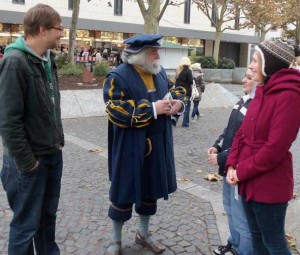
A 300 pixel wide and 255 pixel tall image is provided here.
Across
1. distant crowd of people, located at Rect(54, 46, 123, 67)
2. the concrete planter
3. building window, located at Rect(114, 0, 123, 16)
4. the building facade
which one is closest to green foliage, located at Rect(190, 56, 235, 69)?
Result: the concrete planter

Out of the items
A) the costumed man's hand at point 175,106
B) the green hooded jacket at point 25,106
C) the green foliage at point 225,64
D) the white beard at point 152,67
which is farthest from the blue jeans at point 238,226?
the green foliage at point 225,64

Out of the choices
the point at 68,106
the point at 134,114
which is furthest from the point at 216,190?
the point at 68,106

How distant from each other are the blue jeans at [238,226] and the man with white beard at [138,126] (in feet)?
1.79

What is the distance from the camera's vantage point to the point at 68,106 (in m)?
10.8

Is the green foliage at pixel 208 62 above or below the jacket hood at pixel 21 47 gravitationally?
below

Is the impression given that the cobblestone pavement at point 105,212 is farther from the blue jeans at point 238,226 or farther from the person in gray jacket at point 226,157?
the person in gray jacket at point 226,157

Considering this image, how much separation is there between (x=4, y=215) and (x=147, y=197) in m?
1.75

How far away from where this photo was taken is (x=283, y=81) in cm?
227

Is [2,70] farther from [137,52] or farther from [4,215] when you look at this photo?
[4,215]

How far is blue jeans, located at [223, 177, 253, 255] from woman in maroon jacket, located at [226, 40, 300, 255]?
0.51 metres

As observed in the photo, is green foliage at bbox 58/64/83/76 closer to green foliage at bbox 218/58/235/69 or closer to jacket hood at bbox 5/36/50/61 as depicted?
green foliage at bbox 218/58/235/69

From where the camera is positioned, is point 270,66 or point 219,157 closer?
point 270,66

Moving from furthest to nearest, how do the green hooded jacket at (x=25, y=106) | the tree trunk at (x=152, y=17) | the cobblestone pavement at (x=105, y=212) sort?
1. the tree trunk at (x=152, y=17)
2. the cobblestone pavement at (x=105, y=212)
3. the green hooded jacket at (x=25, y=106)

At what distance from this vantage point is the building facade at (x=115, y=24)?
99.5ft
